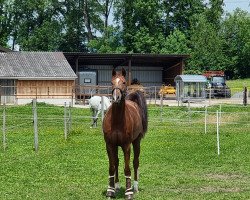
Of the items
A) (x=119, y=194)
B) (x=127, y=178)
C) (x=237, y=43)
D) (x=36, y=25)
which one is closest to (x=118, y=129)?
(x=127, y=178)

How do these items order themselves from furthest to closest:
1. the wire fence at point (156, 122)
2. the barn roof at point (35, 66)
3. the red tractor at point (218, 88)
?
1. the red tractor at point (218, 88)
2. the barn roof at point (35, 66)
3. the wire fence at point (156, 122)

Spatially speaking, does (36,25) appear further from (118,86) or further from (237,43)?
(118,86)

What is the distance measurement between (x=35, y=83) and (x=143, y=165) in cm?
3623

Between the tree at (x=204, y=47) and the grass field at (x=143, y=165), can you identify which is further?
the tree at (x=204, y=47)

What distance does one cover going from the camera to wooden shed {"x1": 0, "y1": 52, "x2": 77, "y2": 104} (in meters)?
49.2

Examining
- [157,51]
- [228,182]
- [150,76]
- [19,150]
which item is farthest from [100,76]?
[228,182]

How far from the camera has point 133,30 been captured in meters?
79.4

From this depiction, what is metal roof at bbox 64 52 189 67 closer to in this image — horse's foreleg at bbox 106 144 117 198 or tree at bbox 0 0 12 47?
tree at bbox 0 0 12 47

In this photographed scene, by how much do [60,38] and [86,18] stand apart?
4860 mm

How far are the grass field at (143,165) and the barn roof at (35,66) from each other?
24056mm

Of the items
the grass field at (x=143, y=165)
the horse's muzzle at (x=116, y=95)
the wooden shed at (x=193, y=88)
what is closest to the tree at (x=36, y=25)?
the wooden shed at (x=193, y=88)

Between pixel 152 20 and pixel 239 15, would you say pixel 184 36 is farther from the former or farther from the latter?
pixel 239 15

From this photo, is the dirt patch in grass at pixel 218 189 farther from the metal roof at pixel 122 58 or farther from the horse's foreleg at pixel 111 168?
the metal roof at pixel 122 58

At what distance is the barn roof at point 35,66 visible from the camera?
50062 millimetres
